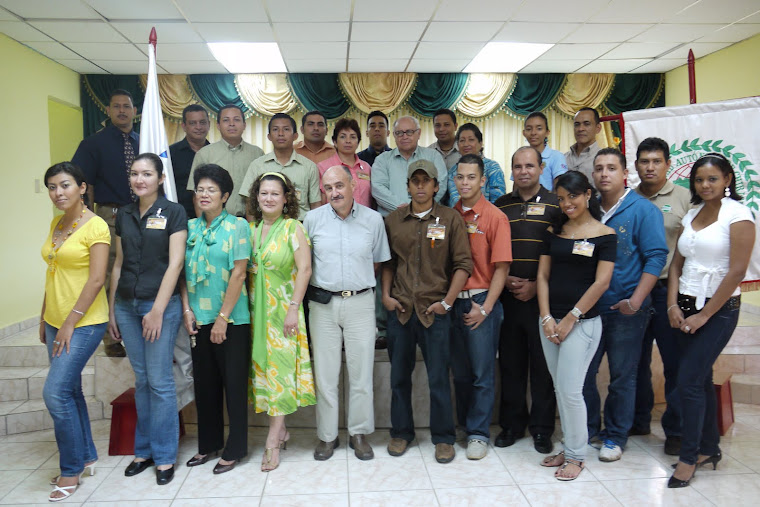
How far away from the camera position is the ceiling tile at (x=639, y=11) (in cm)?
475

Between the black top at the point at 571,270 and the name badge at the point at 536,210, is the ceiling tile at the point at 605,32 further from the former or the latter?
the black top at the point at 571,270

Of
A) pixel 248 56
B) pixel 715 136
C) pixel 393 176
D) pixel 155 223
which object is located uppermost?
pixel 248 56

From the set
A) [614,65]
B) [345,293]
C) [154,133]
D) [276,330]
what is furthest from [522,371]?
[614,65]

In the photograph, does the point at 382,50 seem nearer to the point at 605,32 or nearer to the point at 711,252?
the point at 605,32

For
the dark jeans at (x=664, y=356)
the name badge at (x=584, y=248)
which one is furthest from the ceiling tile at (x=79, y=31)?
the dark jeans at (x=664, y=356)

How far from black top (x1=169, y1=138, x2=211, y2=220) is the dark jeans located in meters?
2.93

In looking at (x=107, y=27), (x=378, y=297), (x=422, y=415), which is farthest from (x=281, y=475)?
(x=107, y=27)

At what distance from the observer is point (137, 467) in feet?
9.19

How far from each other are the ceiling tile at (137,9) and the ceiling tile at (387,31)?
1.69m

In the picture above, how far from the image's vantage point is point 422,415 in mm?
3402

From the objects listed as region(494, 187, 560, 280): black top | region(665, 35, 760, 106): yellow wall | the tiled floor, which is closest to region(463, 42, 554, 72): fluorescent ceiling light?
region(665, 35, 760, 106): yellow wall

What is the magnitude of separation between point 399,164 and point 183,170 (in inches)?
60.3

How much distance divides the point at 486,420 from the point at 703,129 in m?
2.33

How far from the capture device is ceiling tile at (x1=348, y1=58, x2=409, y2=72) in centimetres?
656
